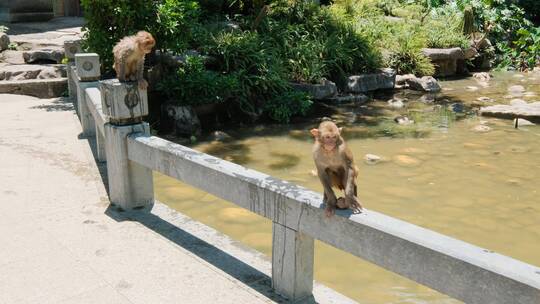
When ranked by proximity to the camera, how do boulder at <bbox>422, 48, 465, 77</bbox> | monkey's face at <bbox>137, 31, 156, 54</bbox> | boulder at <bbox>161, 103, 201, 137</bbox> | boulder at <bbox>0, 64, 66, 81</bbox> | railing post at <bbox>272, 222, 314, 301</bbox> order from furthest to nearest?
boulder at <bbox>422, 48, 465, 77</bbox>
boulder at <bbox>0, 64, 66, 81</bbox>
boulder at <bbox>161, 103, 201, 137</bbox>
monkey's face at <bbox>137, 31, 156, 54</bbox>
railing post at <bbox>272, 222, 314, 301</bbox>

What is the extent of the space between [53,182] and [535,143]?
286 inches

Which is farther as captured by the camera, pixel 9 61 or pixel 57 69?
pixel 9 61

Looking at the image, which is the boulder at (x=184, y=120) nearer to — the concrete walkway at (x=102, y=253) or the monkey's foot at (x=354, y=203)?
the concrete walkway at (x=102, y=253)

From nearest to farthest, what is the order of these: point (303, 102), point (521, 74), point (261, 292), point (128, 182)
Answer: point (261, 292)
point (128, 182)
point (303, 102)
point (521, 74)

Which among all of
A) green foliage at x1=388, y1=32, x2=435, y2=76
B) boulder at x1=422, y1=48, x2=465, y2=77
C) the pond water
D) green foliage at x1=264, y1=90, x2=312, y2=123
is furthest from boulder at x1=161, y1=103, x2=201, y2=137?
boulder at x1=422, y1=48, x2=465, y2=77

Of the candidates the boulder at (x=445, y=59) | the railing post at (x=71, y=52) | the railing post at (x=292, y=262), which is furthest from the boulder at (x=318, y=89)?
the railing post at (x=292, y=262)

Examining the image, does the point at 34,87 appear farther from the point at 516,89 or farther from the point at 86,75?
the point at 516,89

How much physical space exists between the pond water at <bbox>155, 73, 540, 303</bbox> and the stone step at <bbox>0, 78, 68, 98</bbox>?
338cm

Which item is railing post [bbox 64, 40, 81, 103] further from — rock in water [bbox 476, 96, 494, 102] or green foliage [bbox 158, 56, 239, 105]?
rock in water [bbox 476, 96, 494, 102]

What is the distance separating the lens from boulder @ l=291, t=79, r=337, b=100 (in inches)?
436

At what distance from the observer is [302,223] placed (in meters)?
2.99

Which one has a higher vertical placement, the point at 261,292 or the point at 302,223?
the point at 302,223

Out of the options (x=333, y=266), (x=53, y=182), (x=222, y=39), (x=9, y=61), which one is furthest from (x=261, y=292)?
(x=9, y=61)

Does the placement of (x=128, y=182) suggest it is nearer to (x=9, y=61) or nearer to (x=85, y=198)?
(x=85, y=198)
